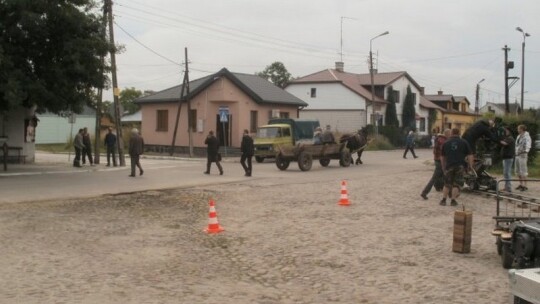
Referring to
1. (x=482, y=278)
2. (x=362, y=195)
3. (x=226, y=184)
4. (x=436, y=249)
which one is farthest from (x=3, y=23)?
(x=482, y=278)

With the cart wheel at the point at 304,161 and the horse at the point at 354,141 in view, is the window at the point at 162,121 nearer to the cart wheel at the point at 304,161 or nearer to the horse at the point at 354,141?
the horse at the point at 354,141

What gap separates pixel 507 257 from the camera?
7.40 m

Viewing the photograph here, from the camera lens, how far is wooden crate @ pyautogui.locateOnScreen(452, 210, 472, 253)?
830 cm

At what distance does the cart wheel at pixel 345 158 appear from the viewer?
84.7 feet

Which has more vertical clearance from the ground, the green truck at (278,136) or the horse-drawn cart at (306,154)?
the green truck at (278,136)

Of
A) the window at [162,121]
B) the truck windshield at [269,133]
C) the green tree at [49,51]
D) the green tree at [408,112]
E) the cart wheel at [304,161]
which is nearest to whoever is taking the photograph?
the green tree at [49,51]

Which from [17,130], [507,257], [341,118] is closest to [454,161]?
[507,257]

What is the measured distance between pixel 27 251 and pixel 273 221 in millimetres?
4514

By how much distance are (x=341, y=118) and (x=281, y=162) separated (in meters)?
32.1

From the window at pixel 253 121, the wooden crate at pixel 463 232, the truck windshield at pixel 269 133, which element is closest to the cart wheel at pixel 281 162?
the truck windshield at pixel 269 133

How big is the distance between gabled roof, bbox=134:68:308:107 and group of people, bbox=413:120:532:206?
21.9 meters

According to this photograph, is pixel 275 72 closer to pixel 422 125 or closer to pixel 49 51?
pixel 422 125

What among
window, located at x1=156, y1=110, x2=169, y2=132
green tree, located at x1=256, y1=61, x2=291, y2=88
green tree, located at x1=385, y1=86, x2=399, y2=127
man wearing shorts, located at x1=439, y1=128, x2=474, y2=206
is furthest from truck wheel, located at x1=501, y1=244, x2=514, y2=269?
green tree, located at x1=256, y1=61, x2=291, y2=88

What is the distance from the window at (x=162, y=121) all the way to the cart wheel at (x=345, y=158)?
1782 centimetres
